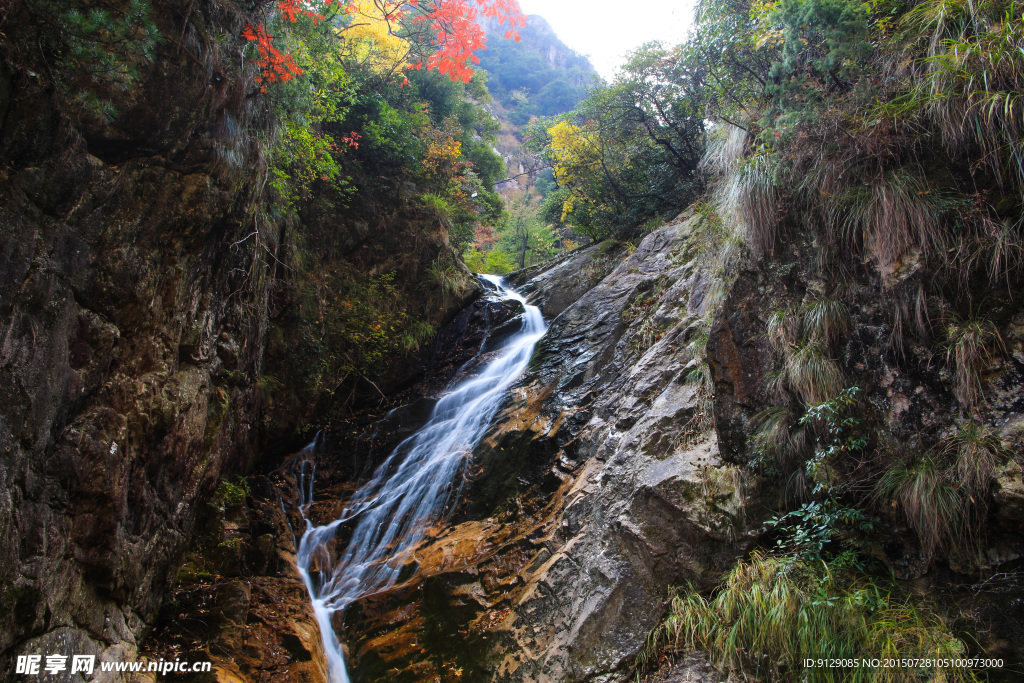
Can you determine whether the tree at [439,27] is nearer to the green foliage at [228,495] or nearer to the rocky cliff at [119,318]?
the rocky cliff at [119,318]

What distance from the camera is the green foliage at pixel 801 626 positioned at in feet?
10.6

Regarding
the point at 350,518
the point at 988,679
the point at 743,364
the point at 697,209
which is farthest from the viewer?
the point at 697,209

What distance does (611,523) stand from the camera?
449 cm

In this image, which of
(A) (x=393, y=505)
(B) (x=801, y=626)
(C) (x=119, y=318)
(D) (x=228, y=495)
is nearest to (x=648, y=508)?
(B) (x=801, y=626)

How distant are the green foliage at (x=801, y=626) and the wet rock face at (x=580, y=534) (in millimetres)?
241

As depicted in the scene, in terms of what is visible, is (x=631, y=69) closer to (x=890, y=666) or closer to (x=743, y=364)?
(x=743, y=364)

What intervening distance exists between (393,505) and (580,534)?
9.55ft

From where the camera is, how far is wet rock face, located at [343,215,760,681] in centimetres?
412

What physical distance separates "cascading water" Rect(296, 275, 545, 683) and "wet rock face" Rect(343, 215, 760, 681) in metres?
0.32

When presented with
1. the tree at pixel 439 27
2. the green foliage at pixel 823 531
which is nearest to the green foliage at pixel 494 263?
the tree at pixel 439 27

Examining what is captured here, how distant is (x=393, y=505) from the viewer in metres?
6.49

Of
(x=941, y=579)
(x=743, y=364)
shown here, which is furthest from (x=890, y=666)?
(x=743, y=364)

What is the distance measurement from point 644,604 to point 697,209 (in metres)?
6.11

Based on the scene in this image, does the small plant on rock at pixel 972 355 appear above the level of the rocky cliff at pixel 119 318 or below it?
below
